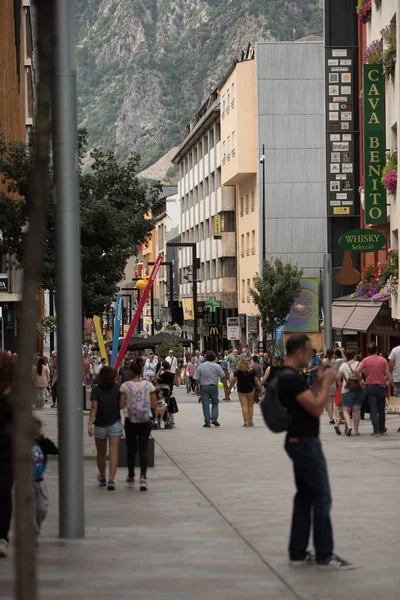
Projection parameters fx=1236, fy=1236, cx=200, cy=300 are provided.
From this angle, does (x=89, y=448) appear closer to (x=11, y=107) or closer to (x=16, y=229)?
(x=16, y=229)

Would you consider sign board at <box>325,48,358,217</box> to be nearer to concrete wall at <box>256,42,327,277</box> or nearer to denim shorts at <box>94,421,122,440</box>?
concrete wall at <box>256,42,327,277</box>

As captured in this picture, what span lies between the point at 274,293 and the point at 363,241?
84.7ft

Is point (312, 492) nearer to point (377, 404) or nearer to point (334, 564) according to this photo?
point (334, 564)

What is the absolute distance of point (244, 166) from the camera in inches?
2694

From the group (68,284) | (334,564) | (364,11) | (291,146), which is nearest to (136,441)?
(68,284)

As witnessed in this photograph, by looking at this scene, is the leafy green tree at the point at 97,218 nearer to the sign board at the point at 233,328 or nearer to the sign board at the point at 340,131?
the sign board at the point at 340,131

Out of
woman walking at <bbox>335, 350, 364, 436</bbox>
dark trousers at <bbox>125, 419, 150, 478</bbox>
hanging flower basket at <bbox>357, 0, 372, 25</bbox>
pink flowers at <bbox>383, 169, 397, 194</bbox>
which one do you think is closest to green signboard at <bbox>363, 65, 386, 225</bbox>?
pink flowers at <bbox>383, 169, 397, 194</bbox>

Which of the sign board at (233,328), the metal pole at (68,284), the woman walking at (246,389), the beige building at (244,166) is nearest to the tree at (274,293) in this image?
the beige building at (244,166)

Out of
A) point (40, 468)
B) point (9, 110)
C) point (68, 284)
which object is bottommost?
point (40, 468)

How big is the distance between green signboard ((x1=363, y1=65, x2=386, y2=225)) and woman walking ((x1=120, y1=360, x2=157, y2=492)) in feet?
68.7

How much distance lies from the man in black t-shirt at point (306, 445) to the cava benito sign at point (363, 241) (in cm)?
2604

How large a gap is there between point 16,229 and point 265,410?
64.8 ft

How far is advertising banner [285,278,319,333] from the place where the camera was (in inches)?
2613

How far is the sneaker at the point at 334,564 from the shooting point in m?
8.66
